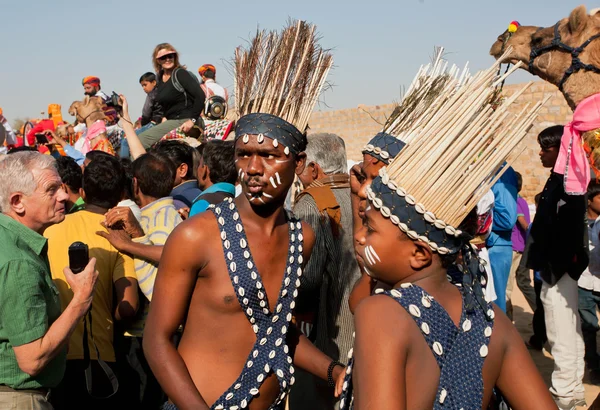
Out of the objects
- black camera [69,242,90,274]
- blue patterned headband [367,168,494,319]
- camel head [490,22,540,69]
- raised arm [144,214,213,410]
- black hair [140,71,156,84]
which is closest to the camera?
blue patterned headband [367,168,494,319]

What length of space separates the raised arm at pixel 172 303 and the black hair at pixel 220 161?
90.4 inches

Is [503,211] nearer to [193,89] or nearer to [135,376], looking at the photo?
[193,89]

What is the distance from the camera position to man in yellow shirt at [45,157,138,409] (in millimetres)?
4121

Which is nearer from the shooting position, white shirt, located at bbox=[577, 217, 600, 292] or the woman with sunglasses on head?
white shirt, located at bbox=[577, 217, 600, 292]

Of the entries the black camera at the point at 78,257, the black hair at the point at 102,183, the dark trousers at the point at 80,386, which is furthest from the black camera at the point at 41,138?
the black camera at the point at 78,257

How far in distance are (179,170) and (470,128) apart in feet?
13.0

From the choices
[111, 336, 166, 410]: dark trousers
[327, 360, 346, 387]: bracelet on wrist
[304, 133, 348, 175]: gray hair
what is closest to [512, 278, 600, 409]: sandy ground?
[304, 133, 348, 175]: gray hair

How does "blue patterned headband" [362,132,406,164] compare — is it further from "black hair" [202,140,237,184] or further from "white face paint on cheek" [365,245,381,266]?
"black hair" [202,140,237,184]

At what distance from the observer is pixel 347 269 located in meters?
4.22

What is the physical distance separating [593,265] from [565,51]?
2.49 m

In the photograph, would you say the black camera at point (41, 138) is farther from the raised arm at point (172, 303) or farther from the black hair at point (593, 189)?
the raised arm at point (172, 303)

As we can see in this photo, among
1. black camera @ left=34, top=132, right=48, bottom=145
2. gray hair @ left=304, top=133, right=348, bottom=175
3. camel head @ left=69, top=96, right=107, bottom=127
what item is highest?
gray hair @ left=304, top=133, right=348, bottom=175

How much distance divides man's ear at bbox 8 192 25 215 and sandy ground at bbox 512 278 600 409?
5564 mm

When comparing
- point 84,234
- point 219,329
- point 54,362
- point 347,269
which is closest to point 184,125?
point 84,234
